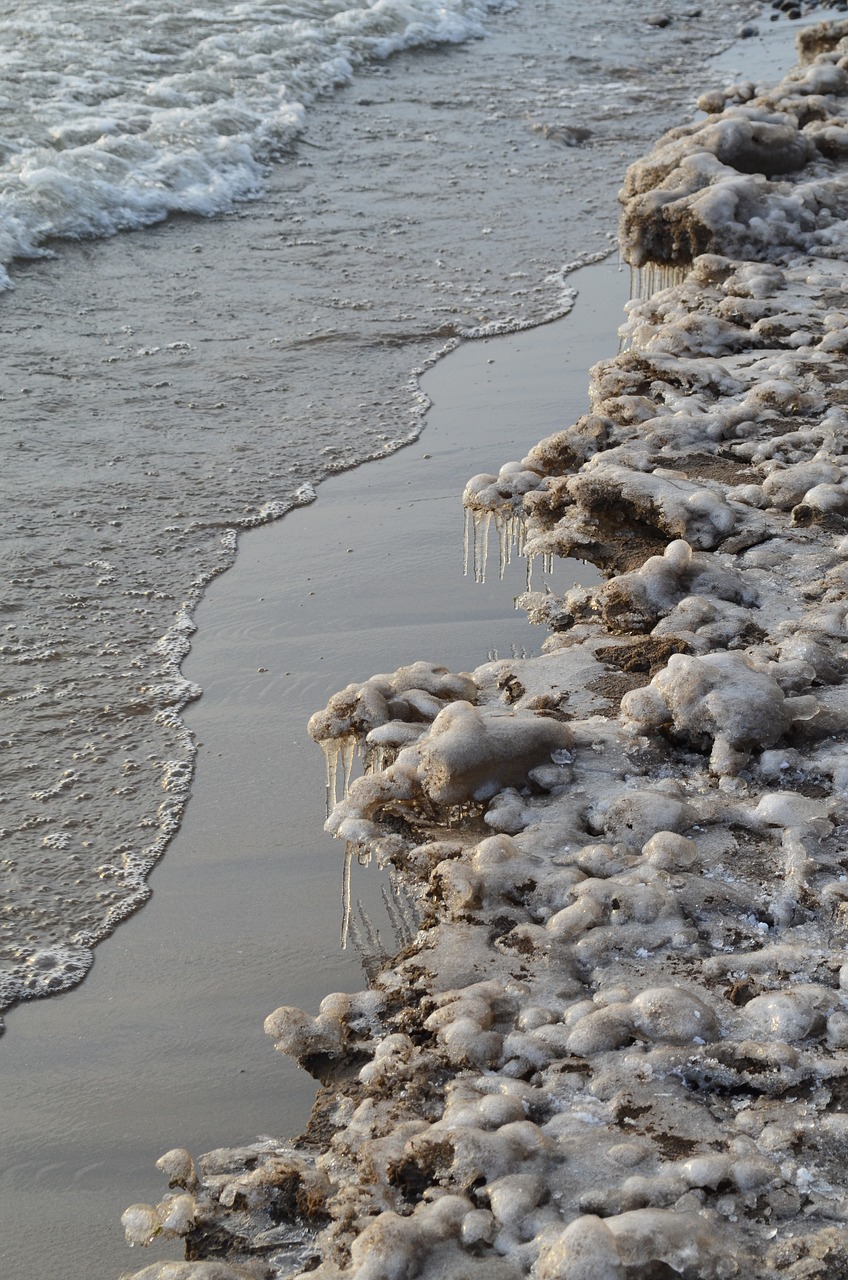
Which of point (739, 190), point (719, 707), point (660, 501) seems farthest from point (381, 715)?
point (739, 190)

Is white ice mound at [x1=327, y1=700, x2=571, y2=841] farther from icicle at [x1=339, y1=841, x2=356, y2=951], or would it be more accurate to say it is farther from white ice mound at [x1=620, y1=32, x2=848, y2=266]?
white ice mound at [x1=620, y1=32, x2=848, y2=266]

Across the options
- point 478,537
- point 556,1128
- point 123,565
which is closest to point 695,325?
point 478,537

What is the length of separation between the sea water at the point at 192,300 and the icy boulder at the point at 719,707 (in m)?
1.16

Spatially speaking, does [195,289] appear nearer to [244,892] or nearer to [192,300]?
[192,300]

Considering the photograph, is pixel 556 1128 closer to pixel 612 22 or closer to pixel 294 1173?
pixel 294 1173

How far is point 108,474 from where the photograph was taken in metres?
Answer: 5.41

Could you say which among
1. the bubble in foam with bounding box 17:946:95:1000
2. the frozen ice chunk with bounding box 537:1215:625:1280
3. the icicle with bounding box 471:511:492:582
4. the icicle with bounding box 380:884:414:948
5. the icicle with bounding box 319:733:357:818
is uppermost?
the icicle with bounding box 471:511:492:582

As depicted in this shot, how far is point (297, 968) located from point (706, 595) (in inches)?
58.8

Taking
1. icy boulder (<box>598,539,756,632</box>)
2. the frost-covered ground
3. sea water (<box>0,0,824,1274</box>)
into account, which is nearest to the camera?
the frost-covered ground

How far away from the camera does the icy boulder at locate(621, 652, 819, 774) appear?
2951 mm

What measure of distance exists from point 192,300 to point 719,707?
5.13m

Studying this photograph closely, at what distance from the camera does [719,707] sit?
297cm

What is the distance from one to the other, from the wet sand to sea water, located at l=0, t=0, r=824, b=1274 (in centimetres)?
12

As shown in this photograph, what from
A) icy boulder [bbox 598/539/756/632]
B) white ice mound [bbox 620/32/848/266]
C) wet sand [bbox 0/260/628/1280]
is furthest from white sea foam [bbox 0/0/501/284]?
icy boulder [bbox 598/539/756/632]
